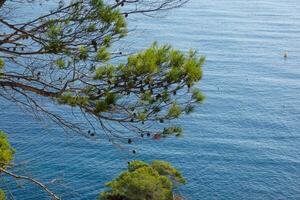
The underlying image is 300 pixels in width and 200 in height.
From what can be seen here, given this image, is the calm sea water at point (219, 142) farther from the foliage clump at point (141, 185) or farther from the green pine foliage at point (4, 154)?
the green pine foliage at point (4, 154)

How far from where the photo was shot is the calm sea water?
27.9m

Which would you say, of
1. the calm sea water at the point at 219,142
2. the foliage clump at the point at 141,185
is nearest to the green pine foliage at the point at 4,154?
the calm sea water at the point at 219,142

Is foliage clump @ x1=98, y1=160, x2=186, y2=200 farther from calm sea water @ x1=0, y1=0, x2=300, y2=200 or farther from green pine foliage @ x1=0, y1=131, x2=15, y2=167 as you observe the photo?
green pine foliage @ x1=0, y1=131, x2=15, y2=167

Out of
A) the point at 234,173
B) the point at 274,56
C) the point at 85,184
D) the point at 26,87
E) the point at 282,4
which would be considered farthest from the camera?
the point at 282,4

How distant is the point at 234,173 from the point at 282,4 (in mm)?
63141

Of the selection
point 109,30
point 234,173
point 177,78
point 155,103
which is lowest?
point 234,173

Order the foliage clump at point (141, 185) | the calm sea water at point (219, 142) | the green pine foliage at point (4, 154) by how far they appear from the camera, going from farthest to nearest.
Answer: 1. the calm sea water at point (219, 142)
2. the foliage clump at point (141, 185)
3. the green pine foliage at point (4, 154)

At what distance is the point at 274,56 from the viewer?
180 feet

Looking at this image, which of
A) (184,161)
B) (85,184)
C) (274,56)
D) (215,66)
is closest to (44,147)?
(85,184)

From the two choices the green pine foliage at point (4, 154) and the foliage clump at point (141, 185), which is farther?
the foliage clump at point (141, 185)

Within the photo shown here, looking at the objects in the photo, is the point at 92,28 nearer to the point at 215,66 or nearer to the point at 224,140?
the point at 224,140

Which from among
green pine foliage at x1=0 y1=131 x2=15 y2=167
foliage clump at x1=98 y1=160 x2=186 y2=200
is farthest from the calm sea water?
green pine foliage at x1=0 y1=131 x2=15 y2=167

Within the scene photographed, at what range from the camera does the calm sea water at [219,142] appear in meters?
27.9

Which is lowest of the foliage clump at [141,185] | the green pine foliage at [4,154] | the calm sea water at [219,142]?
the calm sea water at [219,142]
